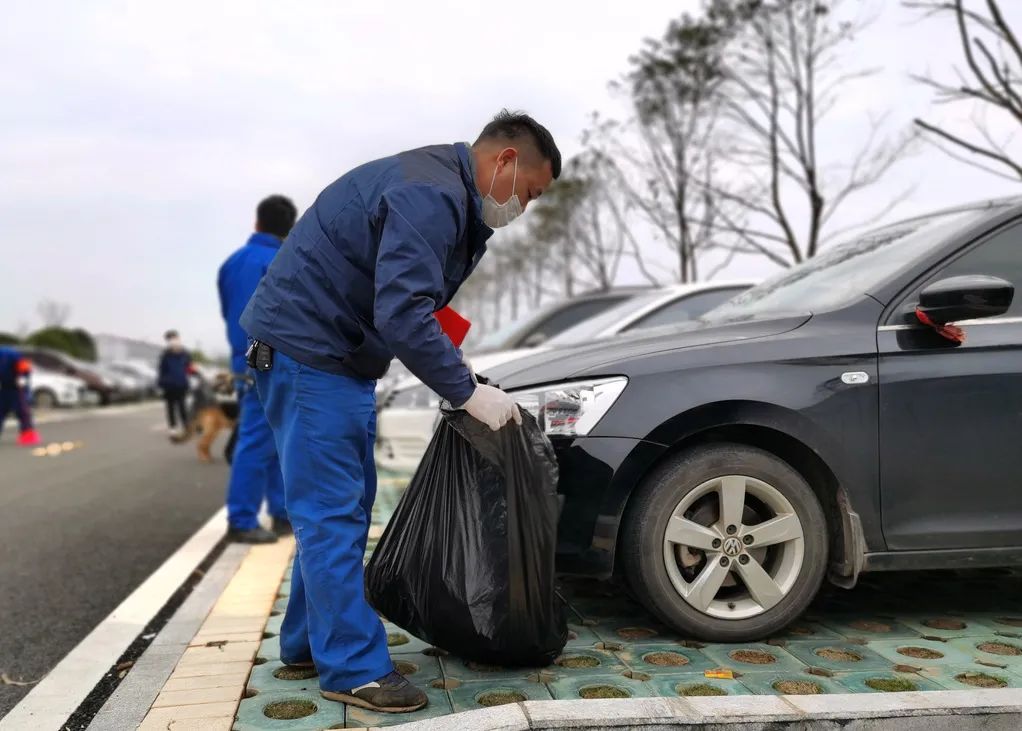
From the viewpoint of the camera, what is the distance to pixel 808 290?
4.01 m

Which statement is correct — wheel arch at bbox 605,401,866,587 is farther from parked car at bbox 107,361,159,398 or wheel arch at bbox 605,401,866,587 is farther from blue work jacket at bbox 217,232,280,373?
parked car at bbox 107,361,159,398

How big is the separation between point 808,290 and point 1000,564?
127 centimetres

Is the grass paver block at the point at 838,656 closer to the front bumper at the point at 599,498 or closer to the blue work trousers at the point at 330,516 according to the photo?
the front bumper at the point at 599,498

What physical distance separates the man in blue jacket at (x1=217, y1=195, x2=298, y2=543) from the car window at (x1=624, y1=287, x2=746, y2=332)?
2.76 meters

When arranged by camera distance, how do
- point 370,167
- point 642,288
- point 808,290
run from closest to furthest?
point 370,167, point 808,290, point 642,288

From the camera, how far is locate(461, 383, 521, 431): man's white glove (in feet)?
8.98

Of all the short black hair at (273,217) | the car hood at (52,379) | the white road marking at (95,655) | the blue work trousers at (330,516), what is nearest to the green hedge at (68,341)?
the car hood at (52,379)

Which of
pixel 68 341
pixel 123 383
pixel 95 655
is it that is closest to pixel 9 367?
pixel 95 655

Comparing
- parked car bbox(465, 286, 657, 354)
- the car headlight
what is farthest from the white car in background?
the car headlight

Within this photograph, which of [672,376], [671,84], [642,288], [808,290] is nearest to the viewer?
[672,376]

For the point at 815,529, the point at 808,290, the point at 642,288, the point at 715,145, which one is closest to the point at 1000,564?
the point at 815,529

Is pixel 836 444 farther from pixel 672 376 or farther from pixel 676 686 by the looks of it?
pixel 676 686

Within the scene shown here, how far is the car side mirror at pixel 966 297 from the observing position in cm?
326

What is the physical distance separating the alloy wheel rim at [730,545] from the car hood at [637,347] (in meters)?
0.51
